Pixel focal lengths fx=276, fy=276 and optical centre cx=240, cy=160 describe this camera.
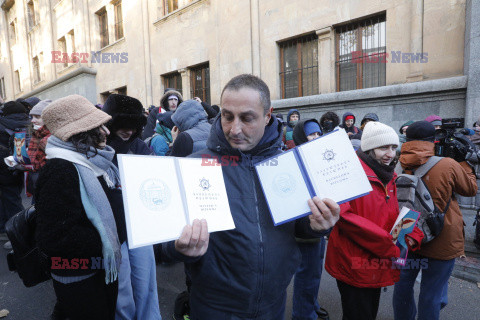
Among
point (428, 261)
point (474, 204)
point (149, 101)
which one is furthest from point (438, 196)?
point (149, 101)

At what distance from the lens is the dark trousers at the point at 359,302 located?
191 cm

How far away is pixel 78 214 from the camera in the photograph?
5.19 feet

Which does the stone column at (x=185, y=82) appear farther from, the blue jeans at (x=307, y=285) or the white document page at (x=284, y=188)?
the white document page at (x=284, y=188)

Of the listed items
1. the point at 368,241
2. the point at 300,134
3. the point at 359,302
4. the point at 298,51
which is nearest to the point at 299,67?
the point at 298,51

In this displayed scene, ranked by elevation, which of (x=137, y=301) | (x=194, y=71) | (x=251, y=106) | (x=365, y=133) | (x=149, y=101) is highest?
(x=194, y=71)

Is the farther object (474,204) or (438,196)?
(474,204)

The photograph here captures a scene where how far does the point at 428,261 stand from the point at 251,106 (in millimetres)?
2166

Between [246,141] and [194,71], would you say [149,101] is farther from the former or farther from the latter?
[246,141]

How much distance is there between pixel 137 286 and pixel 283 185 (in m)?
1.64

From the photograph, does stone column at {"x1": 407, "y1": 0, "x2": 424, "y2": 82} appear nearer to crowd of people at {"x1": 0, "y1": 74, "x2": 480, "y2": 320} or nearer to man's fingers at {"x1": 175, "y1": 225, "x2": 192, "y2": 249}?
crowd of people at {"x1": 0, "y1": 74, "x2": 480, "y2": 320}

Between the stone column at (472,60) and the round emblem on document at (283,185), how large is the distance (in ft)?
19.6

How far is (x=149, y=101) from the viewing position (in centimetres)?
1223

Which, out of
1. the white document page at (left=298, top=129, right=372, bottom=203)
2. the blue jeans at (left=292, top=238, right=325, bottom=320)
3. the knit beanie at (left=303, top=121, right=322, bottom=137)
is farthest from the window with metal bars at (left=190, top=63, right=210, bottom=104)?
the white document page at (left=298, top=129, right=372, bottom=203)

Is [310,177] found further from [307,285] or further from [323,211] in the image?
[307,285]
